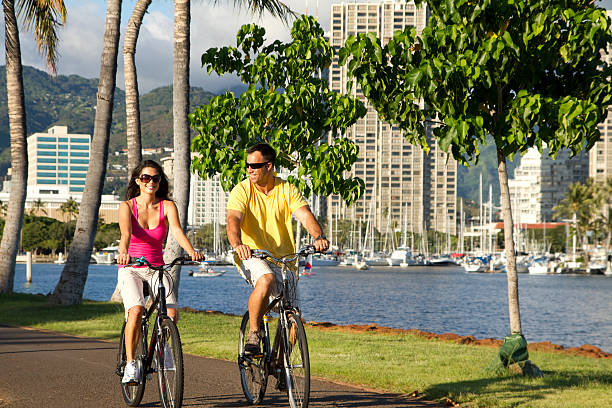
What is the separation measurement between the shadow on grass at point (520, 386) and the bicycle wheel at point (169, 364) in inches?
112

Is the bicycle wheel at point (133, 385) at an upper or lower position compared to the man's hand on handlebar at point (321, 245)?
lower

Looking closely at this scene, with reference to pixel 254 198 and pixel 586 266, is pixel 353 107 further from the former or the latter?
pixel 586 266

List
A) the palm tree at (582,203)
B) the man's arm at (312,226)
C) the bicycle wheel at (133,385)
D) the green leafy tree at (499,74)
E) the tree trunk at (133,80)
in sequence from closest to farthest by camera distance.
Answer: the man's arm at (312,226), the bicycle wheel at (133,385), the green leafy tree at (499,74), the tree trunk at (133,80), the palm tree at (582,203)

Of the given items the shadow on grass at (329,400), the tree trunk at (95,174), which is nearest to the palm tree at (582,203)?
the tree trunk at (95,174)

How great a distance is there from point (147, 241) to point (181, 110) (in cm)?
1047

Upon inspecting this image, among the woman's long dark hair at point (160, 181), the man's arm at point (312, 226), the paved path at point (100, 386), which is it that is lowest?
the paved path at point (100, 386)

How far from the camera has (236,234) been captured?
20.4ft

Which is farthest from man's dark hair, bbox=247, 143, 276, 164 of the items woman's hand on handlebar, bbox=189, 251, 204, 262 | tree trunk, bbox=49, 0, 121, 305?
tree trunk, bbox=49, 0, 121, 305

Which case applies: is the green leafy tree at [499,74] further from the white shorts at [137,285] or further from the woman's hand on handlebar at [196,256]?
the white shorts at [137,285]

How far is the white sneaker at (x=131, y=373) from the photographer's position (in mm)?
6562

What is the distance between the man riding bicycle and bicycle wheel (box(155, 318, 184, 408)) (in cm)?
63

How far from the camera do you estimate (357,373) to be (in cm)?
911

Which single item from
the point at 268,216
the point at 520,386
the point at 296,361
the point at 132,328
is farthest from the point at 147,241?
the point at 520,386

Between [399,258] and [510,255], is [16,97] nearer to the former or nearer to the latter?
[510,255]
